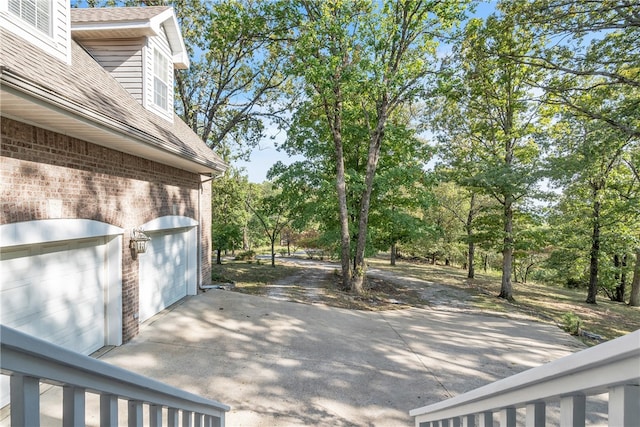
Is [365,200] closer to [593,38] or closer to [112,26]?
[593,38]

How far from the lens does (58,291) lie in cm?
436

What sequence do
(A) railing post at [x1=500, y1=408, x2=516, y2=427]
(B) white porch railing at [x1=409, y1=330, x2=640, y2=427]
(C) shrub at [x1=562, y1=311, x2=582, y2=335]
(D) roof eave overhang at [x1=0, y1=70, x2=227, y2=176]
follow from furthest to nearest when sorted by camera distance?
(C) shrub at [x1=562, y1=311, x2=582, y2=335], (D) roof eave overhang at [x1=0, y1=70, x2=227, y2=176], (A) railing post at [x1=500, y1=408, x2=516, y2=427], (B) white porch railing at [x1=409, y1=330, x2=640, y2=427]

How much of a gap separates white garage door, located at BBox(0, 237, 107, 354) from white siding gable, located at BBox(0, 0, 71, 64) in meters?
3.30

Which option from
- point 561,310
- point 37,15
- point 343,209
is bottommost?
point 561,310

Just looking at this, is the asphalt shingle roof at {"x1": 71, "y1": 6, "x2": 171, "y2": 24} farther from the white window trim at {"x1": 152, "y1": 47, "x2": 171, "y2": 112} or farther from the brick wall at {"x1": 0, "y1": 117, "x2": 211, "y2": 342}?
the brick wall at {"x1": 0, "y1": 117, "x2": 211, "y2": 342}

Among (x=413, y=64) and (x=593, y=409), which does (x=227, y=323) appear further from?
(x=413, y=64)

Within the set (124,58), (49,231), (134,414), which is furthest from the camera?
(124,58)

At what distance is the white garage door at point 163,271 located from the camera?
661 cm

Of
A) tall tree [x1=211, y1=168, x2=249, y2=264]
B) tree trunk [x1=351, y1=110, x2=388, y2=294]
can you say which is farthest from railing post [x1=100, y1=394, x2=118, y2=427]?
tall tree [x1=211, y1=168, x2=249, y2=264]

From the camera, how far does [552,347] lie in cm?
693

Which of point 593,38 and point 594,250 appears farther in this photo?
point 594,250

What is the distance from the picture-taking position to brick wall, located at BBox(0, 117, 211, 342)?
3627 millimetres

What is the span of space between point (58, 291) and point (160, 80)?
6.50m

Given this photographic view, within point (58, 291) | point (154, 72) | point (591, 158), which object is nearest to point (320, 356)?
point (58, 291)
